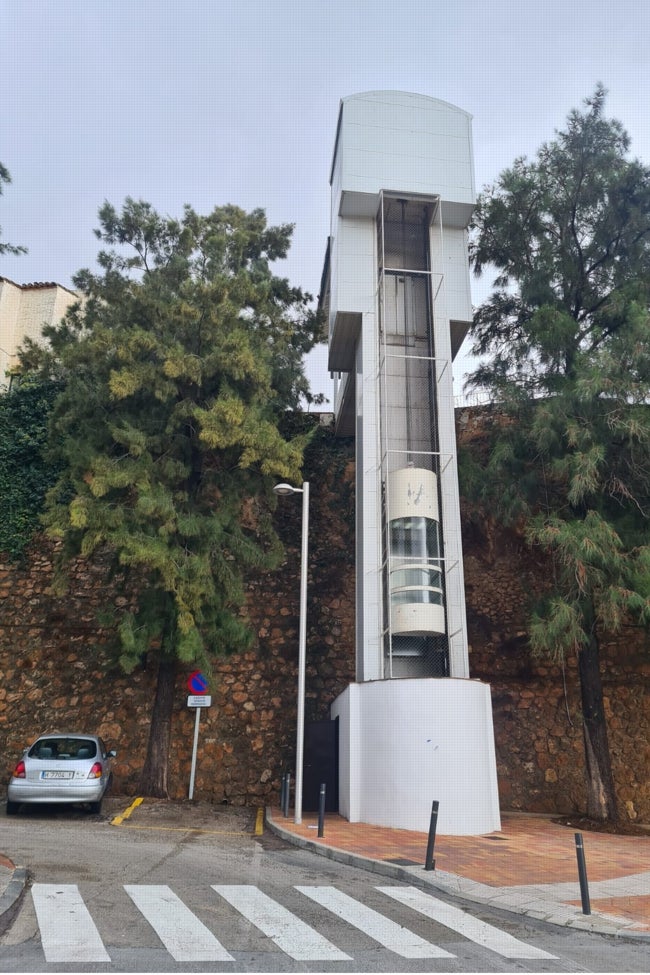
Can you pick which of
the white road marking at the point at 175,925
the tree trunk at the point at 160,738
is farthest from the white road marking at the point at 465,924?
the tree trunk at the point at 160,738

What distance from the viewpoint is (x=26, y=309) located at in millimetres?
31719

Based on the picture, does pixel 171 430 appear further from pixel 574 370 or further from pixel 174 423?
pixel 574 370

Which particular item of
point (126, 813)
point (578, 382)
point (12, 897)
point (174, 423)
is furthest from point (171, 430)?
point (12, 897)

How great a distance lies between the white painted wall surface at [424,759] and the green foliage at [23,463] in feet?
37.2

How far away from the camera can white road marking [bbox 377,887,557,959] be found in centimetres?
553

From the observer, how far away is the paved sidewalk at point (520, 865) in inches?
267

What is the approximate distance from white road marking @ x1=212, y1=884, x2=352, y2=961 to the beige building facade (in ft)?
93.0

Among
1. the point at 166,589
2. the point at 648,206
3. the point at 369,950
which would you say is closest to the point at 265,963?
the point at 369,950

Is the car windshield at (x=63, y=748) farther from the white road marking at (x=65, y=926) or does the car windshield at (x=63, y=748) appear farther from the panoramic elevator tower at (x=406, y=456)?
the white road marking at (x=65, y=926)

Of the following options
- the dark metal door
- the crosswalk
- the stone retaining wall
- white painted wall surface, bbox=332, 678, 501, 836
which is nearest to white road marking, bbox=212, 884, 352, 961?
the crosswalk

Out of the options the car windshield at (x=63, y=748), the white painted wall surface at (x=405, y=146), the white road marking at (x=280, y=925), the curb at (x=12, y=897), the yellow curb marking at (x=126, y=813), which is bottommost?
the white road marking at (x=280, y=925)

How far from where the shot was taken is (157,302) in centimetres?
1559

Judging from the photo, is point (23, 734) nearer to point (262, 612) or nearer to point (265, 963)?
point (262, 612)

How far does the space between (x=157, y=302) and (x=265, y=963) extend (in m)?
13.3
